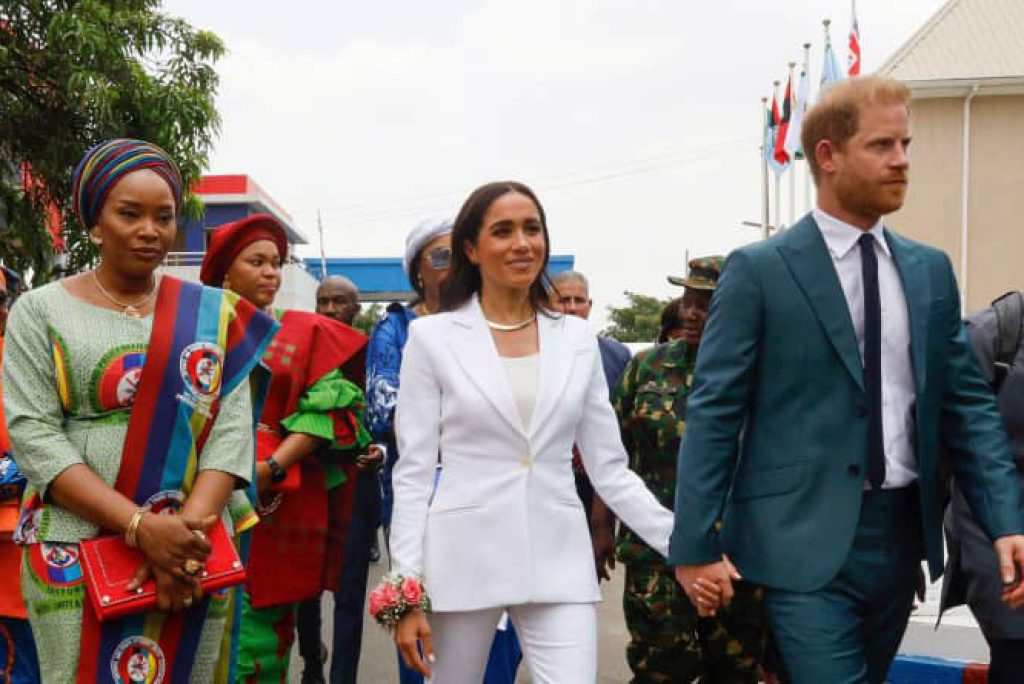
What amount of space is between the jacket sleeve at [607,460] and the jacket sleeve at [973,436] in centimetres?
88

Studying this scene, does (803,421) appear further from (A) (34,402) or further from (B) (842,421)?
(A) (34,402)

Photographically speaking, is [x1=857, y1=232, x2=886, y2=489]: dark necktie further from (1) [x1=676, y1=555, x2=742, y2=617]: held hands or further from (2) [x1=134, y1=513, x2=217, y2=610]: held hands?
(2) [x1=134, y1=513, x2=217, y2=610]: held hands

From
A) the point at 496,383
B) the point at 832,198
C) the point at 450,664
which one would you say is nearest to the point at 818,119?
the point at 832,198

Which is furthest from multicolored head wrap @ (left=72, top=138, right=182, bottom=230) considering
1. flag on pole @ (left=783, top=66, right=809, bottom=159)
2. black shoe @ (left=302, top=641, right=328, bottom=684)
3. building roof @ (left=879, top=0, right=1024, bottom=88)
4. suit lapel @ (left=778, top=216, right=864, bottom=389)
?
flag on pole @ (left=783, top=66, right=809, bottom=159)

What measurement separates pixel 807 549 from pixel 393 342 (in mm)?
2673

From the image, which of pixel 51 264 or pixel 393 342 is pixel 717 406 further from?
pixel 51 264

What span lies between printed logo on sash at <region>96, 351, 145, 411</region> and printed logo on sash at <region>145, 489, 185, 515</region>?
26 centimetres

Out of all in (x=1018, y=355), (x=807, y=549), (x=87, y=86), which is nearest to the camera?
(x=807, y=549)

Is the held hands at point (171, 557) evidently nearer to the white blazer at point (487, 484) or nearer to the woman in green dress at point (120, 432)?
the woman in green dress at point (120, 432)

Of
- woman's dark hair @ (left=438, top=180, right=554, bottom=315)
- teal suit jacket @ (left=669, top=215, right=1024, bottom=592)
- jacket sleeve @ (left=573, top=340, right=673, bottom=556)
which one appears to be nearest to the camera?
teal suit jacket @ (left=669, top=215, right=1024, bottom=592)

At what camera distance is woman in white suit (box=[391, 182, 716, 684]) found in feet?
11.6

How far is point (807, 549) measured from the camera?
3.34 m

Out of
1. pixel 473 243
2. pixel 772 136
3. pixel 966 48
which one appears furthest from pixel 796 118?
pixel 473 243

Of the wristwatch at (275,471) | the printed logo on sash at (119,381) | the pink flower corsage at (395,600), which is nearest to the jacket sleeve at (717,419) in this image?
the pink flower corsage at (395,600)
